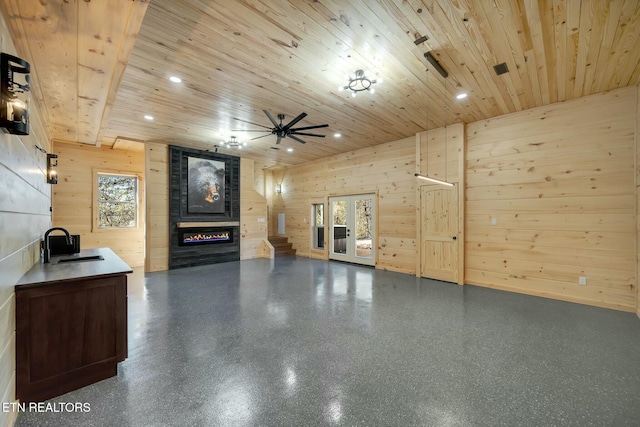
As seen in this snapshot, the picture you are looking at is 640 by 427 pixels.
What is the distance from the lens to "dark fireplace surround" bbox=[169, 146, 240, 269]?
7062 mm

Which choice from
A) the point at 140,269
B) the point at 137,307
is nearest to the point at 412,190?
the point at 137,307

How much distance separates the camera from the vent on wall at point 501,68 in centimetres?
332

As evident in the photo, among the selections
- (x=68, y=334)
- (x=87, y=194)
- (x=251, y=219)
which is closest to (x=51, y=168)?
(x=68, y=334)

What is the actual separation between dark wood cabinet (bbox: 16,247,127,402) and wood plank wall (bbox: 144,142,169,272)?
501 cm

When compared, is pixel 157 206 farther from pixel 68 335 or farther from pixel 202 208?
pixel 68 335

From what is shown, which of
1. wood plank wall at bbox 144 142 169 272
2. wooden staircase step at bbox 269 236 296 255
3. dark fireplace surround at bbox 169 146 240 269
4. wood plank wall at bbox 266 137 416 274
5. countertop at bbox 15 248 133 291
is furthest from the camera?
wooden staircase step at bbox 269 236 296 255

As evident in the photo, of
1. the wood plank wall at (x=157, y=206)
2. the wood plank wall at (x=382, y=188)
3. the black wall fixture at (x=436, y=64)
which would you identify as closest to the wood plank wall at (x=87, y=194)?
the wood plank wall at (x=157, y=206)

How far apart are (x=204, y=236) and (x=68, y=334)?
561 centimetres

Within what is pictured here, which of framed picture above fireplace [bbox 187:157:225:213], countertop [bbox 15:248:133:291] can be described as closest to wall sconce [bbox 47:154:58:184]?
countertop [bbox 15:248:133:291]

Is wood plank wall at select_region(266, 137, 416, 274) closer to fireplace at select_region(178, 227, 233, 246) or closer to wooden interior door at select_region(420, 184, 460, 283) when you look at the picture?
wooden interior door at select_region(420, 184, 460, 283)

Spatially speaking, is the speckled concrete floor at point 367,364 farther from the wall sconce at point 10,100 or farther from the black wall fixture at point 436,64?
the black wall fixture at point 436,64

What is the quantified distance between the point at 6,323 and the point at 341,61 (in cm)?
360

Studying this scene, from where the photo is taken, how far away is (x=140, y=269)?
6.94 m

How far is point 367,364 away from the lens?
245cm
